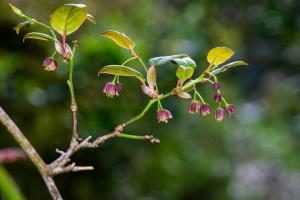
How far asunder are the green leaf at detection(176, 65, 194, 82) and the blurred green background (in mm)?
1096

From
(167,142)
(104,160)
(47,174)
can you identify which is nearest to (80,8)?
(47,174)

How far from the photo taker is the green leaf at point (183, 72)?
1.87ft

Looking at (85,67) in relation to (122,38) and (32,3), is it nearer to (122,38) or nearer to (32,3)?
(32,3)

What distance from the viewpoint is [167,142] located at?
213 centimetres

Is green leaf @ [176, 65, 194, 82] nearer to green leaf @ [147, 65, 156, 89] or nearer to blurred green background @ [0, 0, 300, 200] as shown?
green leaf @ [147, 65, 156, 89]

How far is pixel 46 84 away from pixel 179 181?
70 cm

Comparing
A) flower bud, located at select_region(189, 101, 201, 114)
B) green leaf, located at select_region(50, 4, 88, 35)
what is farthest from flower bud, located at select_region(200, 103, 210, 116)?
green leaf, located at select_region(50, 4, 88, 35)

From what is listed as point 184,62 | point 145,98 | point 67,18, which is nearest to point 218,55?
point 184,62

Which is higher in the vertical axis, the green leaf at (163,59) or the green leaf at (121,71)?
the green leaf at (163,59)

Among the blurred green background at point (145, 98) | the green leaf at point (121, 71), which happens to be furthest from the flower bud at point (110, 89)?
the blurred green background at point (145, 98)

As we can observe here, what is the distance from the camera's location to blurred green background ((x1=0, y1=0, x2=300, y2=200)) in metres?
1.76

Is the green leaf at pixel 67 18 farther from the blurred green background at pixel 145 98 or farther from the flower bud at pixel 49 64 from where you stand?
the blurred green background at pixel 145 98

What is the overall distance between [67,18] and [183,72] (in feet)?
0.41

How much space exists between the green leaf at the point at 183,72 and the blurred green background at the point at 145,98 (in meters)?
1.10
